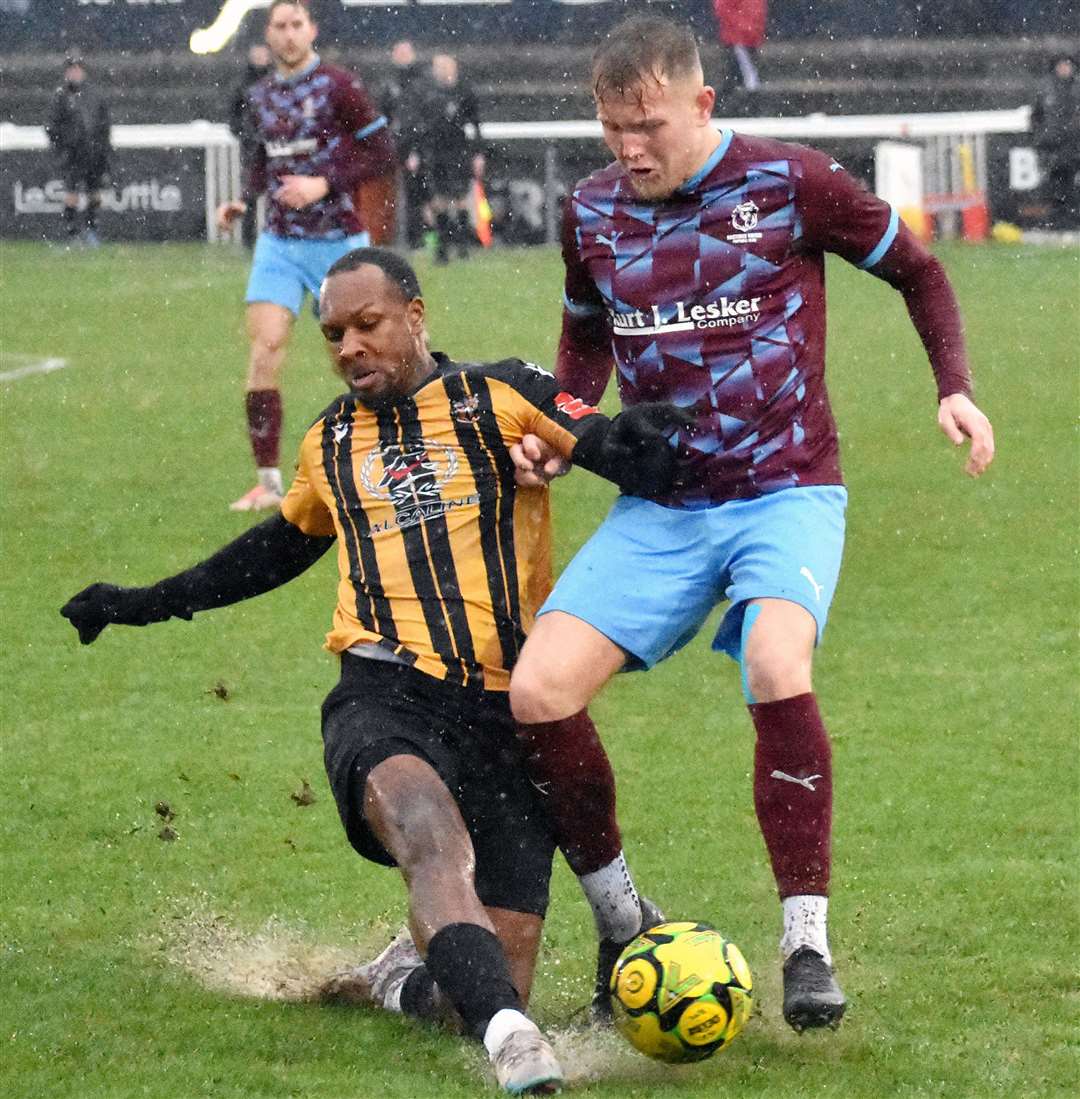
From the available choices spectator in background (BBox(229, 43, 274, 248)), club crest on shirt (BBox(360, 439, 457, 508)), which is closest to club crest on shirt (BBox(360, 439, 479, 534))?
club crest on shirt (BBox(360, 439, 457, 508))

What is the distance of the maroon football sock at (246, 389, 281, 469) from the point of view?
1052cm

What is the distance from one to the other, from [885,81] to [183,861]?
22959 millimetres

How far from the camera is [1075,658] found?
321 inches

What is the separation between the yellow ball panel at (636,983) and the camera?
4.29 metres

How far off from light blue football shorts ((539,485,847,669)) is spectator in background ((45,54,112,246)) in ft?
68.0

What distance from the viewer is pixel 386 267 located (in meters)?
4.87

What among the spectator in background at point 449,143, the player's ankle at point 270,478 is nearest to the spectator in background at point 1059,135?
the spectator in background at point 449,143

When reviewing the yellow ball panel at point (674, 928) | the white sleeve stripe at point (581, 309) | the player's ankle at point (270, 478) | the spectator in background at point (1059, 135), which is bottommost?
the spectator in background at point (1059, 135)

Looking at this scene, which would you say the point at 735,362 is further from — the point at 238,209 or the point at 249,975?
the point at 238,209

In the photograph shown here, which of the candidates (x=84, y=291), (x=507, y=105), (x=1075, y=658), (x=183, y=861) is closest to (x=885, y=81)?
(x=507, y=105)

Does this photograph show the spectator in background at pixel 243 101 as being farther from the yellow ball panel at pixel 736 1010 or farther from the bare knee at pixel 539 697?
the yellow ball panel at pixel 736 1010

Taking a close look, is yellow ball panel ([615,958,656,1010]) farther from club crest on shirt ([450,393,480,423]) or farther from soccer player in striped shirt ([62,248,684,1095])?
club crest on shirt ([450,393,480,423])

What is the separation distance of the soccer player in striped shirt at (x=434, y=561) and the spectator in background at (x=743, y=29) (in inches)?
879

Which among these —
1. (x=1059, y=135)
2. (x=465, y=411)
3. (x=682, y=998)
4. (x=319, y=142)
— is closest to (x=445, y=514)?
(x=465, y=411)
